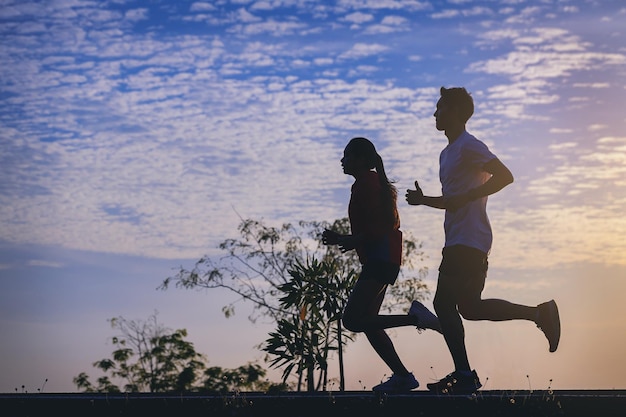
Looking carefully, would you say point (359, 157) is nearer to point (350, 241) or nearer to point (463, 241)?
point (350, 241)

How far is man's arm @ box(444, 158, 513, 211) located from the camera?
776cm

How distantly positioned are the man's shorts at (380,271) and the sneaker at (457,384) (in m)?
1.04

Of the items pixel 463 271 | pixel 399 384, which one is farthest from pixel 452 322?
pixel 399 384

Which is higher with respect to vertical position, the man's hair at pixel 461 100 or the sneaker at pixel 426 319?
the man's hair at pixel 461 100

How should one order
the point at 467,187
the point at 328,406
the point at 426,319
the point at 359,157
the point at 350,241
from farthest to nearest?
the point at 426,319 < the point at 359,157 < the point at 350,241 < the point at 467,187 < the point at 328,406

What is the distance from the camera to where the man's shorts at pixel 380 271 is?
8.20m

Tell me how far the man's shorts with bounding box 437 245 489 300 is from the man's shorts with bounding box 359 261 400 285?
1.58 ft

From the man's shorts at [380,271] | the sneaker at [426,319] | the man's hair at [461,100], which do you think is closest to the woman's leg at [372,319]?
the man's shorts at [380,271]

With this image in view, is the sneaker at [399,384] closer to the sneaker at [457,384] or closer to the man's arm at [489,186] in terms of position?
the sneaker at [457,384]

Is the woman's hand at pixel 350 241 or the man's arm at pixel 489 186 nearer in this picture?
the man's arm at pixel 489 186

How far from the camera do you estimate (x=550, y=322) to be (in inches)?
325

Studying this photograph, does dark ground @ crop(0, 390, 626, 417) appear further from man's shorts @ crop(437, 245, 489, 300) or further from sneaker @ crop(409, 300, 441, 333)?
sneaker @ crop(409, 300, 441, 333)

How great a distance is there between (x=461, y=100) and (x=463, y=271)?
1576mm

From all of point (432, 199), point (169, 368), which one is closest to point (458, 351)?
point (432, 199)
